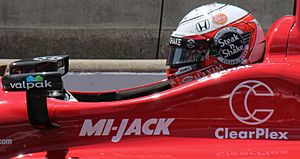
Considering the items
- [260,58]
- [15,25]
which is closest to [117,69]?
[15,25]

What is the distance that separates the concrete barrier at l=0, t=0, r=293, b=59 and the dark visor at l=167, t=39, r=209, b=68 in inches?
233

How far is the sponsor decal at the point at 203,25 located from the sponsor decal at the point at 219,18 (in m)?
0.04

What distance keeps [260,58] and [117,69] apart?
4.10 metres

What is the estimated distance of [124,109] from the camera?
249 cm

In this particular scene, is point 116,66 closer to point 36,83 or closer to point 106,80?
point 106,80

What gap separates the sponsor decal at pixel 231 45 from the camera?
267cm

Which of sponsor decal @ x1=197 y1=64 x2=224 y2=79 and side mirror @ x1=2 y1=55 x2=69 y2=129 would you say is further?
sponsor decal @ x1=197 y1=64 x2=224 y2=79

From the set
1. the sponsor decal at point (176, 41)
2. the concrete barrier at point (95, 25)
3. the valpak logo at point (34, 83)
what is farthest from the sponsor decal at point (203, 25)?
the concrete barrier at point (95, 25)

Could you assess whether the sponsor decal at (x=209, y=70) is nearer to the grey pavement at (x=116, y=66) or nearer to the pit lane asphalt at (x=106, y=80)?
the pit lane asphalt at (x=106, y=80)

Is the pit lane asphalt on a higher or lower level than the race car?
lower

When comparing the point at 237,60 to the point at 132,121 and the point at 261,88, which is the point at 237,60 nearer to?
the point at 261,88

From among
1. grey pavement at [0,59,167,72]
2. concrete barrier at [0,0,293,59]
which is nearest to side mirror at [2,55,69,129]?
grey pavement at [0,59,167,72]

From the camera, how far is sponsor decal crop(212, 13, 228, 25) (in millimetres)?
2727

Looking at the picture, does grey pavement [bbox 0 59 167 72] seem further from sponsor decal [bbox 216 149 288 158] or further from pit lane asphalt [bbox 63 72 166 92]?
sponsor decal [bbox 216 149 288 158]
